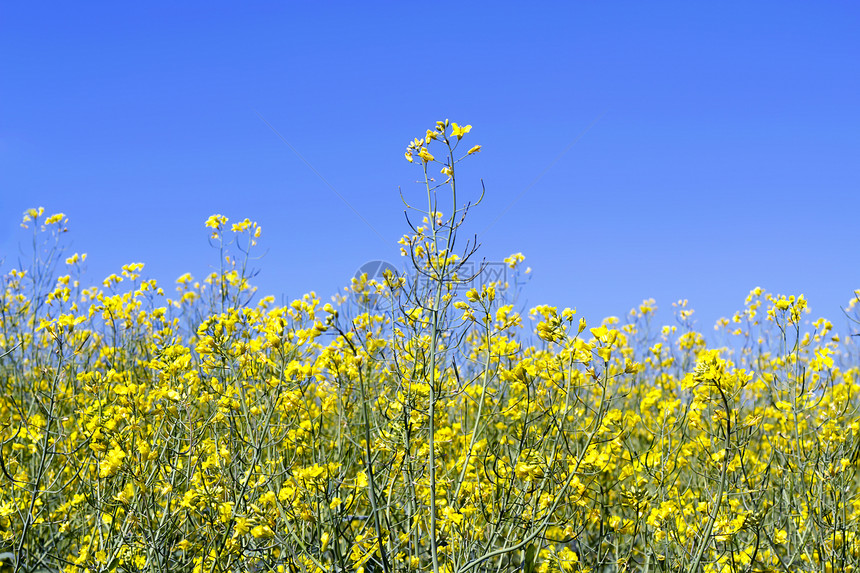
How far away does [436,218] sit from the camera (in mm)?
2762

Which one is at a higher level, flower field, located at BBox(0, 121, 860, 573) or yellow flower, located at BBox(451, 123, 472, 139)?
yellow flower, located at BBox(451, 123, 472, 139)

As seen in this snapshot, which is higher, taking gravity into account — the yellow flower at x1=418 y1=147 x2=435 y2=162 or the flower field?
the yellow flower at x1=418 y1=147 x2=435 y2=162

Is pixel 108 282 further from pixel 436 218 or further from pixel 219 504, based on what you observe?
pixel 436 218

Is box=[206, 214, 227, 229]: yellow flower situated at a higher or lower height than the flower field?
higher

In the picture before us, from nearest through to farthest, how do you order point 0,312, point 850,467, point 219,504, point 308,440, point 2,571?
point 219,504 → point 850,467 → point 308,440 → point 2,571 → point 0,312

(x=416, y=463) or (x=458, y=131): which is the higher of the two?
(x=458, y=131)

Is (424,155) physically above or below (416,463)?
above

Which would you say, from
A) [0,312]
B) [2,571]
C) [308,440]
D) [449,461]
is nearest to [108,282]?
[0,312]

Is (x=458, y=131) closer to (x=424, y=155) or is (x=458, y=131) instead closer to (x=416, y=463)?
(x=424, y=155)

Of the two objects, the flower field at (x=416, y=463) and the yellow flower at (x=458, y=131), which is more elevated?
the yellow flower at (x=458, y=131)

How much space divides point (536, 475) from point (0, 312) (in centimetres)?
557

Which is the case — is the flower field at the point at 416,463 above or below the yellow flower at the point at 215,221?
below

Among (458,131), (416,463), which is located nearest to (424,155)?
(458,131)

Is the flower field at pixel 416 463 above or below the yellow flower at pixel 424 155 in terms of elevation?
below
